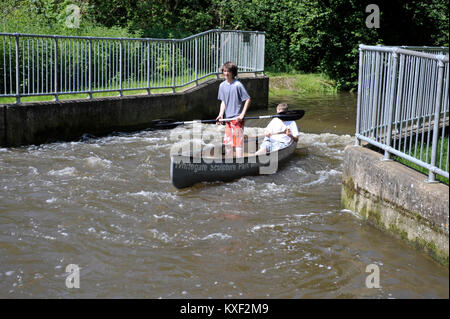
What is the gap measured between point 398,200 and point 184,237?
284 cm

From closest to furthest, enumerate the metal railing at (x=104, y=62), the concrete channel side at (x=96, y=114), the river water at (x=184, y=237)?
1. the river water at (x=184, y=237)
2. the concrete channel side at (x=96, y=114)
3. the metal railing at (x=104, y=62)

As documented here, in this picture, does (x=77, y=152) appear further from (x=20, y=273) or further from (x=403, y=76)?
(x=403, y=76)

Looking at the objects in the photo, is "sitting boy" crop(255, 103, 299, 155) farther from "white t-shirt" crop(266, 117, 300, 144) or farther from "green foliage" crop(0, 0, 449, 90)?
"green foliage" crop(0, 0, 449, 90)

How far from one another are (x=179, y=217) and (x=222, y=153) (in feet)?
11.1

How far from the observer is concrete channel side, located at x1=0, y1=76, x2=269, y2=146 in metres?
13.2

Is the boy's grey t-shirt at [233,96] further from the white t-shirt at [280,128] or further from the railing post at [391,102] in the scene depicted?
the railing post at [391,102]

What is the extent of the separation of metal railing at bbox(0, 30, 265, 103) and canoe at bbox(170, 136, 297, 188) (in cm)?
479

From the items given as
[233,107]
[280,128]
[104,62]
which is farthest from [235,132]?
[104,62]

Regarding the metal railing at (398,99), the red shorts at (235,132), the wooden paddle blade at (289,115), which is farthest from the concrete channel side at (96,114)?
the metal railing at (398,99)

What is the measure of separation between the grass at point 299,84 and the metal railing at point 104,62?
5539 mm

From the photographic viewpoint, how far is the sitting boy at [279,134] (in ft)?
40.5

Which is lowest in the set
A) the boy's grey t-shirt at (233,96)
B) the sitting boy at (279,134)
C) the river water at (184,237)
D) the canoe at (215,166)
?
the river water at (184,237)

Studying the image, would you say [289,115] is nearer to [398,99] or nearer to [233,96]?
[233,96]

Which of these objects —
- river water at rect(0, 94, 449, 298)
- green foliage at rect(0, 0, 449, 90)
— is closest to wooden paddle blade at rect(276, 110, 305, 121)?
river water at rect(0, 94, 449, 298)
